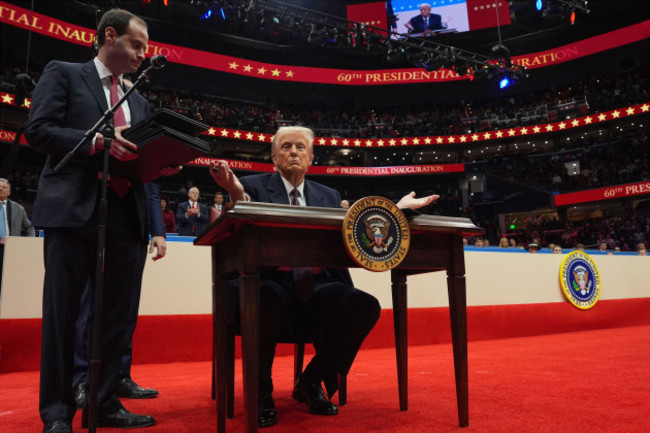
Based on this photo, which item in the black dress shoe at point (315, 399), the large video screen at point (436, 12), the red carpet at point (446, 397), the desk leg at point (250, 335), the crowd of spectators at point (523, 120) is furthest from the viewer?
the large video screen at point (436, 12)

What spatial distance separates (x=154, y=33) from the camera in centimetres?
1736

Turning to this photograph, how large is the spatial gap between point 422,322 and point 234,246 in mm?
3180

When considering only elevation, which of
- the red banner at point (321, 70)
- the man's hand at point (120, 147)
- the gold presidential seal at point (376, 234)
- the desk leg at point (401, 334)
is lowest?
the desk leg at point (401, 334)

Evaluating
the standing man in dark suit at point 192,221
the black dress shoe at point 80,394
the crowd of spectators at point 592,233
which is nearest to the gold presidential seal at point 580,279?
the standing man in dark suit at point 192,221

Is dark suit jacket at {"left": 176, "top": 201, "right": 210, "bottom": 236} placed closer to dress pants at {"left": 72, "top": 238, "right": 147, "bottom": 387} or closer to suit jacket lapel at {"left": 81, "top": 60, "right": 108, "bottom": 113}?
dress pants at {"left": 72, "top": 238, "right": 147, "bottom": 387}

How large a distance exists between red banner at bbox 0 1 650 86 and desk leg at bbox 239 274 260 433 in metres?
13.5

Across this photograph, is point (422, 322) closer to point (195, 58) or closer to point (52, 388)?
point (52, 388)

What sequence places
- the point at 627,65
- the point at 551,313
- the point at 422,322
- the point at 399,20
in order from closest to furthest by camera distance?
1. the point at 422,322
2. the point at 551,313
3. the point at 399,20
4. the point at 627,65

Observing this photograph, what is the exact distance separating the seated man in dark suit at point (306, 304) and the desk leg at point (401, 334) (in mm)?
97

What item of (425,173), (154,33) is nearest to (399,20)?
(425,173)

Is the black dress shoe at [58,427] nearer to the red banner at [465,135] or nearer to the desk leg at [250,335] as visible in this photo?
the desk leg at [250,335]

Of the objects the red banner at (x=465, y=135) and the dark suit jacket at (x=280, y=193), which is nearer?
the dark suit jacket at (x=280, y=193)

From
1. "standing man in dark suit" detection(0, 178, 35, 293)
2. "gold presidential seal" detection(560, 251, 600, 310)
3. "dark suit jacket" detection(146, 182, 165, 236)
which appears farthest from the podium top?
"gold presidential seal" detection(560, 251, 600, 310)

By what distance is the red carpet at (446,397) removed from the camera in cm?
144
